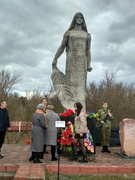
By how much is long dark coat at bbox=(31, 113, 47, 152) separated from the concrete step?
620mm

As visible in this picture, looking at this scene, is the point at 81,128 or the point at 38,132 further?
the point at 81,128

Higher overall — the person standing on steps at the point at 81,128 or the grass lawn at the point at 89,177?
the person standing on steps at the point at 81,128

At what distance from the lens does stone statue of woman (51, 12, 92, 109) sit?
400 inches

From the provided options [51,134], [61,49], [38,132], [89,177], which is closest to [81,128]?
[51,134]

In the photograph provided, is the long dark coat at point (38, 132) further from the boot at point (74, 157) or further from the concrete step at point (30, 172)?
the boot at point (74, 157)

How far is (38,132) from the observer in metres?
7.25

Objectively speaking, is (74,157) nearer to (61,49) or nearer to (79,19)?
(61,49)

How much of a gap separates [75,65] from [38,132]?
375cm

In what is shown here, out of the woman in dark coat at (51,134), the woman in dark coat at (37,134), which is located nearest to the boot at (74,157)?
the woman in dark coat at (51,134)

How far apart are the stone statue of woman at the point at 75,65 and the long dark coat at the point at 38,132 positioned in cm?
283

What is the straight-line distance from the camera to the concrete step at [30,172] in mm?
5547

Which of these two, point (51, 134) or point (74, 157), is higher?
point (51, 134)

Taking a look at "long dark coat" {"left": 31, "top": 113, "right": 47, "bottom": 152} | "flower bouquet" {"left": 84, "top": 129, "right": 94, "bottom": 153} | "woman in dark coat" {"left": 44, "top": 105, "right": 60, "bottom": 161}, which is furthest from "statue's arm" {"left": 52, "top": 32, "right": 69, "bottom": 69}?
"long dark coat" {"left": 31, "top": 113, "right": 47, "bottom": 152}

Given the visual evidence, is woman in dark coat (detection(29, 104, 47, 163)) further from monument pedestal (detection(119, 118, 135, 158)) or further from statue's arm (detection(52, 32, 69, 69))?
statue's arm (detection(52, 32, 69, 69))
